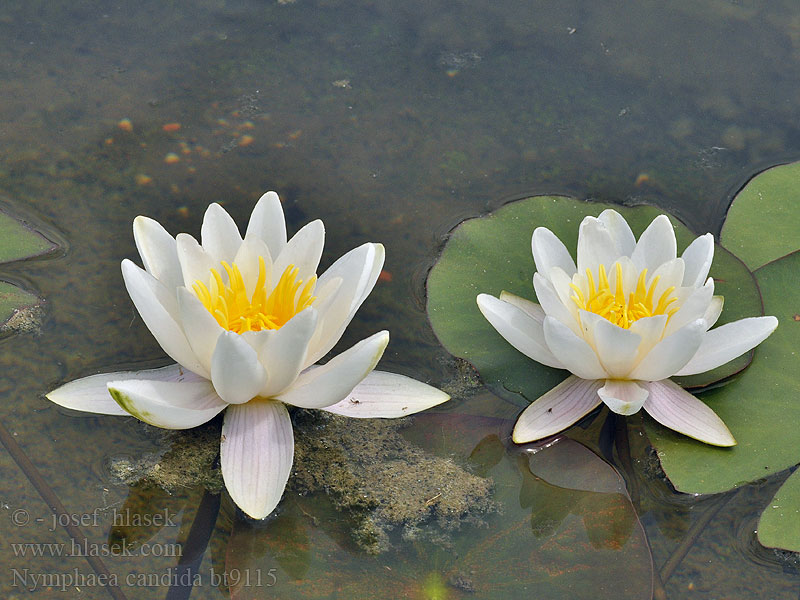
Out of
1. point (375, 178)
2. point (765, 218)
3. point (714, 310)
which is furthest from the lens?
point (375, 178)

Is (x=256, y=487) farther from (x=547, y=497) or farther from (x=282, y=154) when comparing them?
(x=282, y=154)

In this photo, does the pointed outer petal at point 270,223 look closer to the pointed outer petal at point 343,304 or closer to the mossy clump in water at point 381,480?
the pointed outer petal at point 343,304

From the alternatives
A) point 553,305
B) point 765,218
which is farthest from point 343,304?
point 765,218

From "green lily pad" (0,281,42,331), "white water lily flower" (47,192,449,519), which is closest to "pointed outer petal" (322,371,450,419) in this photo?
"white water lily flower" (47,192,449,519)

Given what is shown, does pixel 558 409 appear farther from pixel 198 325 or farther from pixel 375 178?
pixel 375 178

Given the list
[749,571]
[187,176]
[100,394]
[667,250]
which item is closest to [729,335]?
[667,250]
